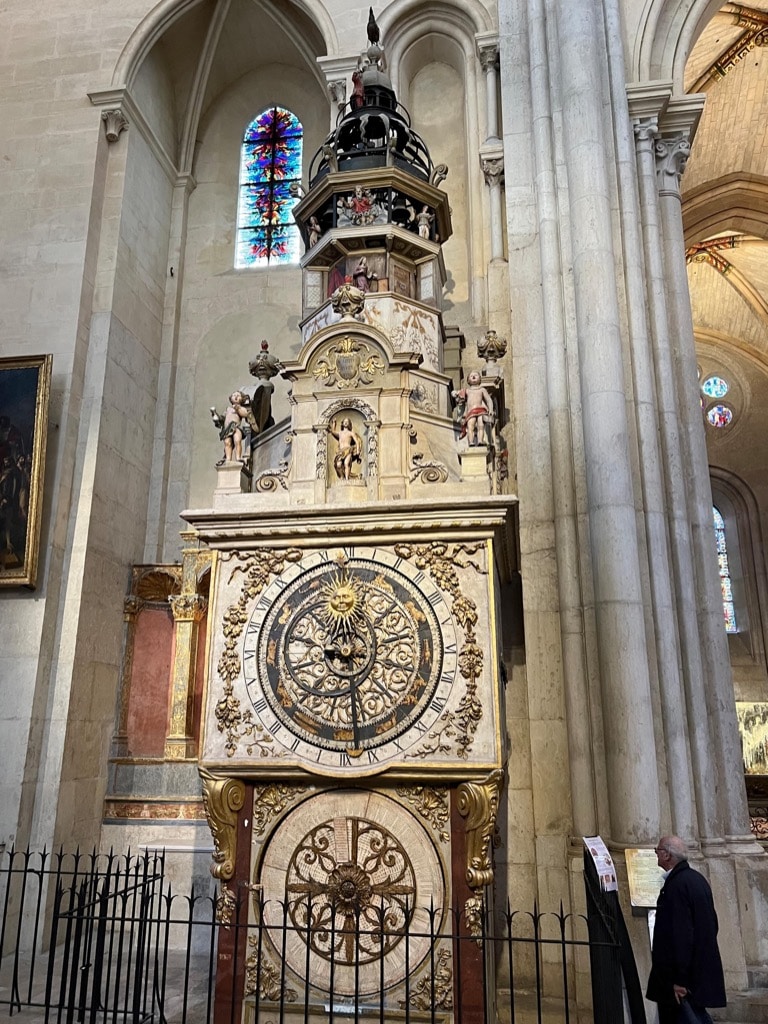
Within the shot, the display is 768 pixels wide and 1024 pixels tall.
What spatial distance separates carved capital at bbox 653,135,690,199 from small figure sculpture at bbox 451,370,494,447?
362 cm

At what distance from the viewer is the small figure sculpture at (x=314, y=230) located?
7.59 meters

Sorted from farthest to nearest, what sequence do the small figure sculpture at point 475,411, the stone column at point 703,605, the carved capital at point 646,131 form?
the carved capital at point 646,131 → the stone column at point 703,605 → the small figure sculpture at point 475,411

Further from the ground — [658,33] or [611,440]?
[658,33]

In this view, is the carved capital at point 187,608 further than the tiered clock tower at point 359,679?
Yes

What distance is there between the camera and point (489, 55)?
353 inches

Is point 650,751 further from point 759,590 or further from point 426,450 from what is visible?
point 759,590

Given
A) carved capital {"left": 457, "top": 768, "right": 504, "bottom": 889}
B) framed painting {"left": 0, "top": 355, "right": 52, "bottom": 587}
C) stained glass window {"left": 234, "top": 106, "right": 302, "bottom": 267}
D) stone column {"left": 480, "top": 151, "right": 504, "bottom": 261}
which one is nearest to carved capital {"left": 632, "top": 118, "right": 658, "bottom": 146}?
stone column {"left": 480, "top": 151, "right": 504, "bottom": 261}

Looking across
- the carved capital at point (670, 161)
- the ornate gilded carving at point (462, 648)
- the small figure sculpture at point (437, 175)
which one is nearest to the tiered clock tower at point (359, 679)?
the ornate gilded carving at point (462, 648)

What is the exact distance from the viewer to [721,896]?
6.01 m

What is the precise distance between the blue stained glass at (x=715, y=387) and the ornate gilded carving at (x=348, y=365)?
54.0 ft

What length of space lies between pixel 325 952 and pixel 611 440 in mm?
4087

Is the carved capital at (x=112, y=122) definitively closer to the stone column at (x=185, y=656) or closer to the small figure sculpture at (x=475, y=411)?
Result: the stone column at (x=185, y=656)

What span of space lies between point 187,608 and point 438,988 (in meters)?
4.97

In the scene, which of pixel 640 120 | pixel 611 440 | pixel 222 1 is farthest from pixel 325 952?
pixel 222 1
